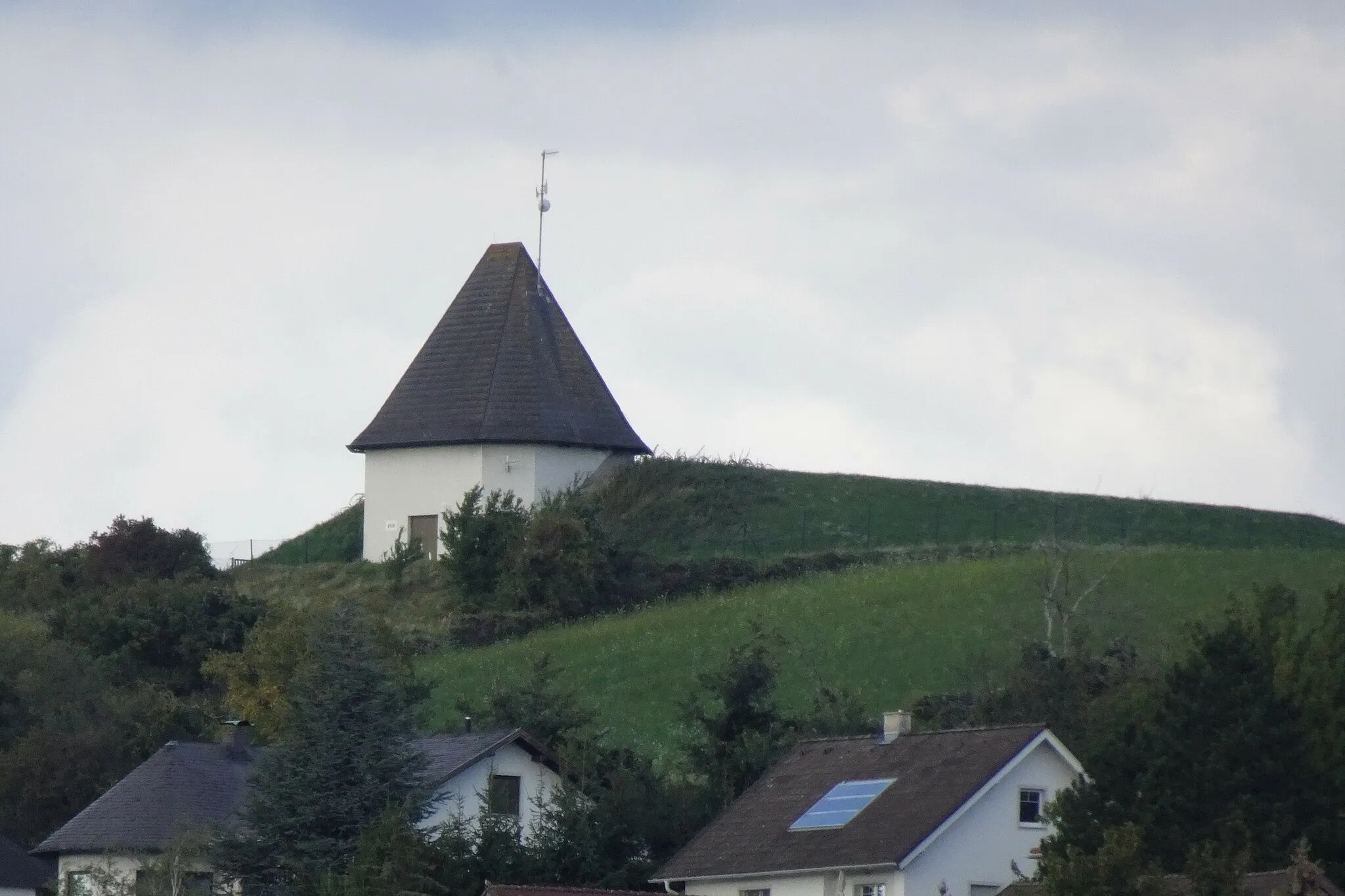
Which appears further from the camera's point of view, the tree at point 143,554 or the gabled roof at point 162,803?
the tree at point 143,554

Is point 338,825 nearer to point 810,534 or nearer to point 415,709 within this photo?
point 415,709

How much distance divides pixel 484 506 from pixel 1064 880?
39.9 meters

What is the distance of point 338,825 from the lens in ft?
122

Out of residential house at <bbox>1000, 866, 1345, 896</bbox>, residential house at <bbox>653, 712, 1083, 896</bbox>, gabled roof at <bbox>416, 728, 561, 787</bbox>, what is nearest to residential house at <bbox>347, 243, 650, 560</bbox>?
gabled roof at <bbox>416, 728, 561, 787</bbox>

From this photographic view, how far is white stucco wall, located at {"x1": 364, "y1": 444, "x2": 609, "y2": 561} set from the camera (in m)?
68.4

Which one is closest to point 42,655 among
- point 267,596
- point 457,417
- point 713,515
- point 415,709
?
point 415,709

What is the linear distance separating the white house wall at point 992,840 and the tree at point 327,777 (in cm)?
796

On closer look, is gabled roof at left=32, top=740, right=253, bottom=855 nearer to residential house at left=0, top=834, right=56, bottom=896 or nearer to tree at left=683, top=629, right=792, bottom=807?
residential house at left=0, top=834, right=56, bottom=896

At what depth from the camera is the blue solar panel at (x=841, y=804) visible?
35.2 m

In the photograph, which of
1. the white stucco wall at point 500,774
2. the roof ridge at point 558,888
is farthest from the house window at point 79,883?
the roof ridge at point 558,888

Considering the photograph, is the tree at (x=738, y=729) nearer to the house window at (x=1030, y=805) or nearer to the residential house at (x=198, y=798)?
the residential house at (x=198, y=798)

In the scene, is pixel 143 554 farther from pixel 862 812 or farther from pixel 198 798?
pixel 862 812

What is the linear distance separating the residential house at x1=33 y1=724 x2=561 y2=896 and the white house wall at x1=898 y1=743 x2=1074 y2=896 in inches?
296

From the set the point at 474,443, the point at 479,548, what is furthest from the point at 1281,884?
the point at 474,443
